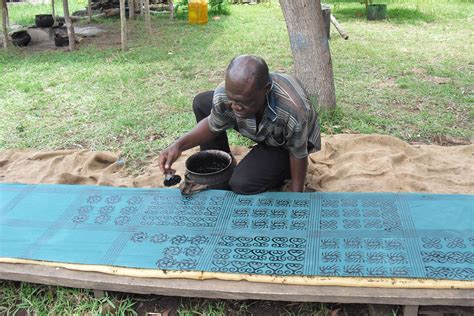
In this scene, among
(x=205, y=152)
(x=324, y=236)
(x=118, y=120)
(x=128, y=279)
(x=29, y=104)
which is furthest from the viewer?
(x=29, y=104)

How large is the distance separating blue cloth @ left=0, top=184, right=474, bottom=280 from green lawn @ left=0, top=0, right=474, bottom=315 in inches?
9.1

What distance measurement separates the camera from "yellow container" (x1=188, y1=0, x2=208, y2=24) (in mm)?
9164

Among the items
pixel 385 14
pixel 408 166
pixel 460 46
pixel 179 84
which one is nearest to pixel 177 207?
pixel 408 166

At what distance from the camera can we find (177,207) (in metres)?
2.59

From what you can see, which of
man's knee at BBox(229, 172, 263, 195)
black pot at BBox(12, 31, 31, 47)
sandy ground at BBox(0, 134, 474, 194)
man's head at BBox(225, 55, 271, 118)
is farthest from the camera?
black pot at BBox(12, 31, 31, 47)

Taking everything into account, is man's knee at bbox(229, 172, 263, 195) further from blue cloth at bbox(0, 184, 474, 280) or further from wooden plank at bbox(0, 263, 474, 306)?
wooden plank at bbox(0, 263, 474, 306)

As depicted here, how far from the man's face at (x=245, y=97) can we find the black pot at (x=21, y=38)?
692cm

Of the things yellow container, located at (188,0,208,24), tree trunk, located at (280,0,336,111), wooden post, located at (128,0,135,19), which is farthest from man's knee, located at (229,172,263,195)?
wooden post, located at (128,0,135,19)

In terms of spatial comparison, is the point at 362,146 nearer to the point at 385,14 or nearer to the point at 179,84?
the point at 179,84

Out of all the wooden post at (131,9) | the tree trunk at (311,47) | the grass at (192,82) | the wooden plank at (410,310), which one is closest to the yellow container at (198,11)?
the grass at (192,82)

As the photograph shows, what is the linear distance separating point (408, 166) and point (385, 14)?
6562 mm

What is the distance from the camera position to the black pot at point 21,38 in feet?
25.6

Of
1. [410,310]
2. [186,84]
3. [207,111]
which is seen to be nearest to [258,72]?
[207,111]

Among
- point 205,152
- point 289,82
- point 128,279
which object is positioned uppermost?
point 289,82
